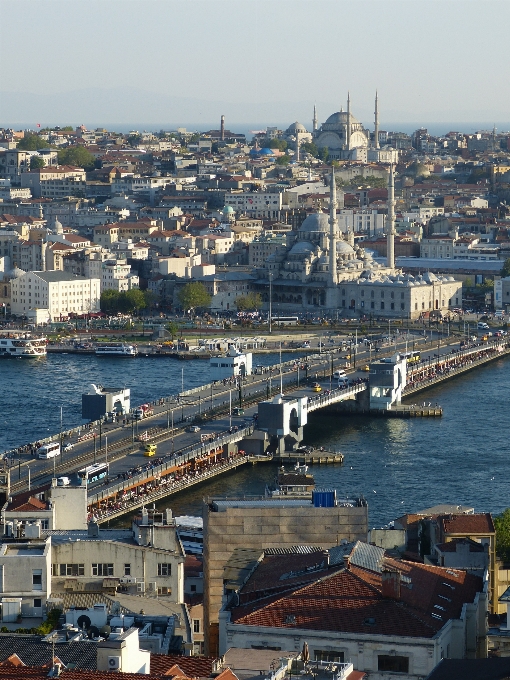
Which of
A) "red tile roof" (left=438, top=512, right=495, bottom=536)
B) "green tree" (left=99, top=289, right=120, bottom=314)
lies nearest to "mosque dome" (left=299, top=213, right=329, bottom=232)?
"green tree" (left=99, top=289, right=120, bottom=314)

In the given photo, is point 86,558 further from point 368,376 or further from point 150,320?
point 150,320

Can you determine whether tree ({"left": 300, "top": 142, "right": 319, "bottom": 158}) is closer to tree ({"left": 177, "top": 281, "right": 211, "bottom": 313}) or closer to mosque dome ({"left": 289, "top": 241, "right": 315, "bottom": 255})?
mosque dome ({"left": 289, "top": 241, "right": 315, "bottom": 255})

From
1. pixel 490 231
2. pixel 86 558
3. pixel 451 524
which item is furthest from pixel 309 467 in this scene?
pixel 490 231

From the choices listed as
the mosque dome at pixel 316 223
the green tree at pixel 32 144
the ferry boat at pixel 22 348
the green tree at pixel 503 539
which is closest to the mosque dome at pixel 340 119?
the green tree at pixel 32 144

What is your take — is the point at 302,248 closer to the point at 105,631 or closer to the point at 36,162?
the point at 36,162

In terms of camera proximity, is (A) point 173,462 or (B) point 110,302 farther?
(B) point 110,302

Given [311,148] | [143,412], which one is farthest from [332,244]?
[311,148]
